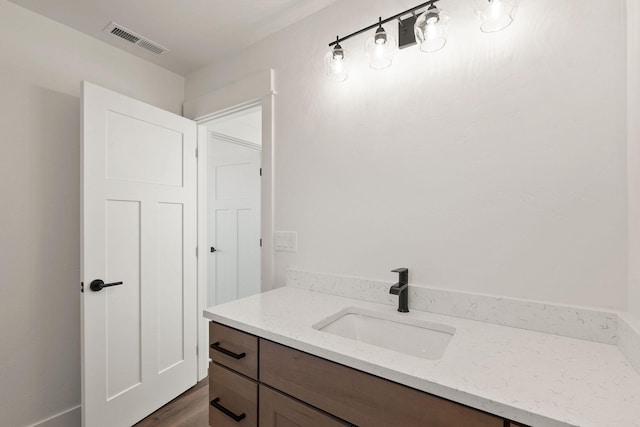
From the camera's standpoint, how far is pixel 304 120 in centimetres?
165

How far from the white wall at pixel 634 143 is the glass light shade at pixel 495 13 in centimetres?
31

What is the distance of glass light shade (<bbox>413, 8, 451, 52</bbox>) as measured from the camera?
109 centimetres

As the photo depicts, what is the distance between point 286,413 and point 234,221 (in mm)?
2326

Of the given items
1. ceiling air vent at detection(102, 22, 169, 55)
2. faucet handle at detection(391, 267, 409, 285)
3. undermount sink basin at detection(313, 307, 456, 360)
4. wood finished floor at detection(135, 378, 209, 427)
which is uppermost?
ceiling air vent at detection(102, 22, 169, 55)

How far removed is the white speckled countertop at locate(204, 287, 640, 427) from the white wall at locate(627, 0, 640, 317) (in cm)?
22

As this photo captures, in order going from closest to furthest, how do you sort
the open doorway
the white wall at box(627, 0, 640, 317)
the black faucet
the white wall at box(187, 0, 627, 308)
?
the white wall at box(627, 0, 640, 317)
the white wall at box(187, 0, 627, 308)
the black faucet
the open doorway

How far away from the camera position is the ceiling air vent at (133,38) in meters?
1.77

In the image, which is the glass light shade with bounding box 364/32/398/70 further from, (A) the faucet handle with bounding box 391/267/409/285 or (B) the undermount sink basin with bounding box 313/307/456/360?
(B) the undermount sink basin with bounding box 313/307/456/360

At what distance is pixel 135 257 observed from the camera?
182cm

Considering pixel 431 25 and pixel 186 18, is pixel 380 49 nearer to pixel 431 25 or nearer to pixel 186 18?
pixel 431 25

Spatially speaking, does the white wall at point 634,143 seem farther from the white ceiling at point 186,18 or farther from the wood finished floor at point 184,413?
the wood finished floor at point 184,413

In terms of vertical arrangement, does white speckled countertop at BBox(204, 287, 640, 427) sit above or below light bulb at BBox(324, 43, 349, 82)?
below

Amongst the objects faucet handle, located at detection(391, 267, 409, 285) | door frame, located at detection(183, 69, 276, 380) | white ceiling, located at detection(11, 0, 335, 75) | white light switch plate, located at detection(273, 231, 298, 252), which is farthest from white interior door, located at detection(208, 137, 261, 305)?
faucet handle, located at detection(391, 267, 409, 285)

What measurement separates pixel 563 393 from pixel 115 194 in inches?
83.2
